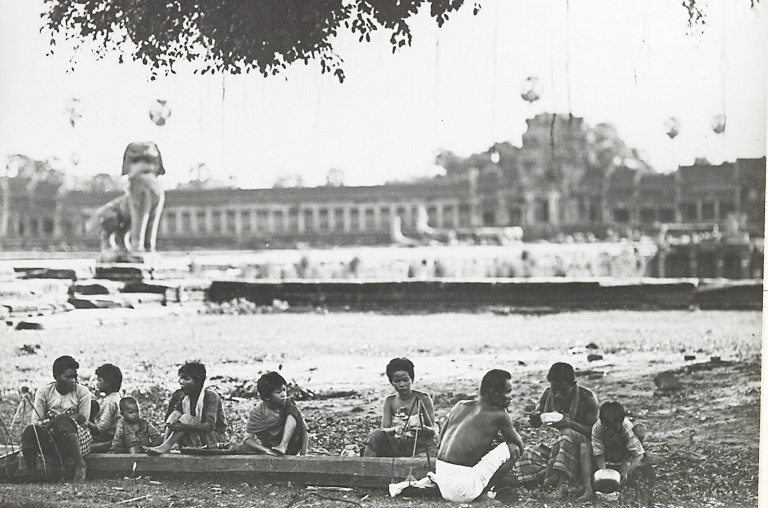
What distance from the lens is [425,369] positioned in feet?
19.8

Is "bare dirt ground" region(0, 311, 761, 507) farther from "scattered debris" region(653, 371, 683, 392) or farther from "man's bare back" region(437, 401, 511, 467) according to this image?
"man's bare back" region(437, 401, 511, 467)

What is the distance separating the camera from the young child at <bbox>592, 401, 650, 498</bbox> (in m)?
5.36

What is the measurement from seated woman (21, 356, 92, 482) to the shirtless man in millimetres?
2296

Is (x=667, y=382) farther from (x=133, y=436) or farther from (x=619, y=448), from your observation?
(x=133, y=436)

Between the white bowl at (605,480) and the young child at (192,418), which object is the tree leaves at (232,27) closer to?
the young child at (192,418)

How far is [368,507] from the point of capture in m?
5.40

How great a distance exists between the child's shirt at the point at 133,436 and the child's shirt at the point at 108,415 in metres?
0.04

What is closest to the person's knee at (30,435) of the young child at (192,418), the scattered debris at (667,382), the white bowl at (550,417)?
the young child at (192,418)

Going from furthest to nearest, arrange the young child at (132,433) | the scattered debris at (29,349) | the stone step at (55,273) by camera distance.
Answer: the stone step at (55,273), the scattered debris at (29,349), the young child at (132,433)

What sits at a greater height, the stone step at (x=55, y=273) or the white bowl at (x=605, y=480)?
the stone step at (x=55, y=273)

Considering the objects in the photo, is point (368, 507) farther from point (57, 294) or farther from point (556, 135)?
point (57, 294)

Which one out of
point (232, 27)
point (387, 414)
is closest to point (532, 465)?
point (387, 414)

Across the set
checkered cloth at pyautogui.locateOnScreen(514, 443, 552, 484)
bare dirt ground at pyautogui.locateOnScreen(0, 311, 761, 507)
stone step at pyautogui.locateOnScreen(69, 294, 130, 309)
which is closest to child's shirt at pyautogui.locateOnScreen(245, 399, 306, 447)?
bare dirt ground at pyautogui.locateOnScreen(0, 311, 761, 507)

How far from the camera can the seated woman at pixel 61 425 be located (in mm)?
5848
